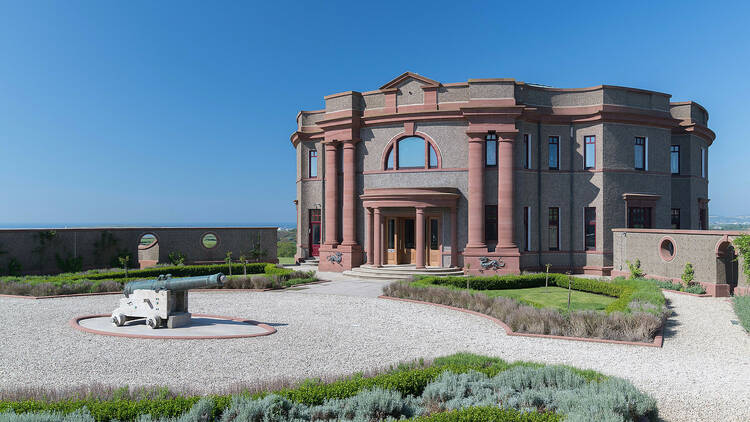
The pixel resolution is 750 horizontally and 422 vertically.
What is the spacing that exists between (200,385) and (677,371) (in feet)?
27.2

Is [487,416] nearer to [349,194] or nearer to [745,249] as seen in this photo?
[745,249]

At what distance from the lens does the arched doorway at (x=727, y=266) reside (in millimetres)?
17719

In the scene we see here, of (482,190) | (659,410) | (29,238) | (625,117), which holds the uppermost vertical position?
(625,117)

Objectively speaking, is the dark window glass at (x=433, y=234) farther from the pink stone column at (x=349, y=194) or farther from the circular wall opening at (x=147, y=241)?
the circular wall opening at (x=147, y=241)

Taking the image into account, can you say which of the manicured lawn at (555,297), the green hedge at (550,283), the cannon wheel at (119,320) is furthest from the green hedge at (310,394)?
the green hedge at (550,283)

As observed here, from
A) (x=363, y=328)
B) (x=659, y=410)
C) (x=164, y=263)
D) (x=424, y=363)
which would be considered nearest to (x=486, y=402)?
(x=424, y=363)

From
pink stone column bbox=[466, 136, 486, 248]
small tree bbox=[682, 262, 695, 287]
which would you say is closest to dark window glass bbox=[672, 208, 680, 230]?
small tree bbox=[682, 262, 695, 287]

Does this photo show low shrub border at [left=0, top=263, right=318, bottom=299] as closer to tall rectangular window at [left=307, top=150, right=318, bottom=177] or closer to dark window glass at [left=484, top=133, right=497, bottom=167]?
tall rectangular window at [left=307, top=150, right=318, bottom=177]

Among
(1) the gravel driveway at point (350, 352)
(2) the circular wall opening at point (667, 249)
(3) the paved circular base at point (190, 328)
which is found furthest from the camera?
(2) the circular wall opening at point (667, 249)

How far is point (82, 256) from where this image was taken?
87.2ft

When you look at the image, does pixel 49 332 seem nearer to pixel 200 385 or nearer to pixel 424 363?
pixel 200 385

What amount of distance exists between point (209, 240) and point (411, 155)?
1397 cm

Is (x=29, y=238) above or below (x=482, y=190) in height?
below

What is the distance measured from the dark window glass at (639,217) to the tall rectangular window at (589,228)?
196cm
